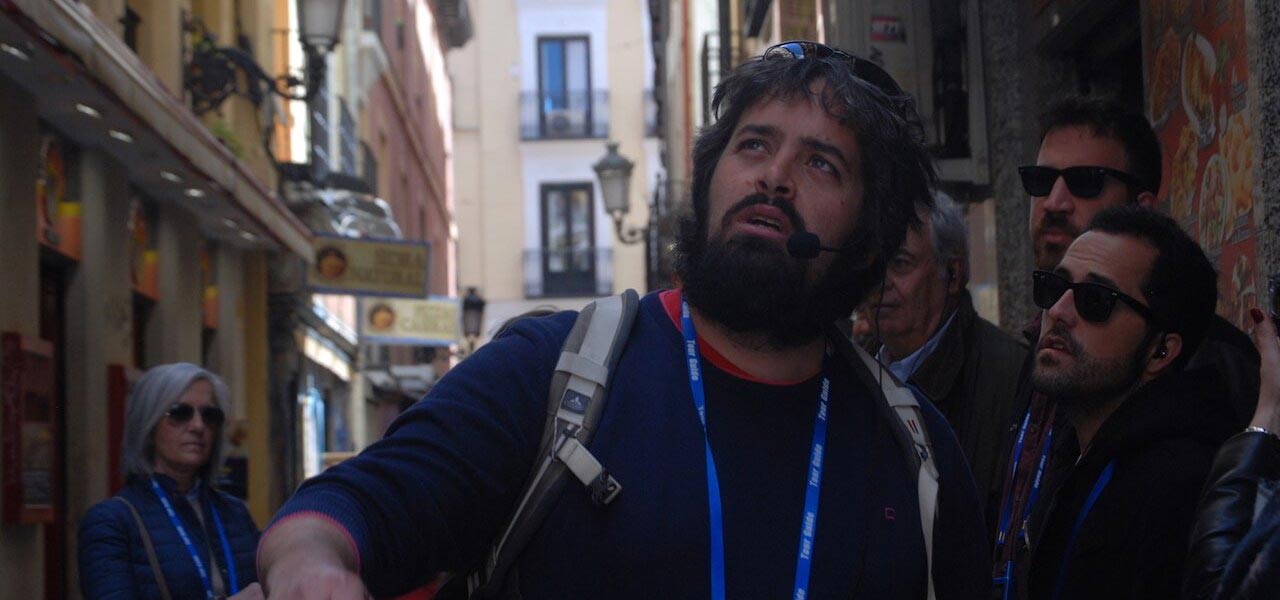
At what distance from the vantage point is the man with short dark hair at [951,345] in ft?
16.9

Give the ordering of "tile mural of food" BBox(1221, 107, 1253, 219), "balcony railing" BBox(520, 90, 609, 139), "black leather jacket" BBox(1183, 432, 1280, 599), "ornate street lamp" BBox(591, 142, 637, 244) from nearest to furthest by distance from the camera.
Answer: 1. "black leather jacket" BBox(1183, 432, 1280, 599)
2. "tile mural of food" BBox(1221, 107, 1253, 219)
3. "ornate street lamp" BBox(591, 142, 637, 244)
4. "balcony railing" BBox(520, 90, 609, 139)

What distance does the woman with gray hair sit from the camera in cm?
611

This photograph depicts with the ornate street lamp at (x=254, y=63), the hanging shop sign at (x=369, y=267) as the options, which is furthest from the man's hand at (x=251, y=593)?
the hanging shop sign at (x=369, y=267)

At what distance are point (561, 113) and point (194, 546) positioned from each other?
41836mm

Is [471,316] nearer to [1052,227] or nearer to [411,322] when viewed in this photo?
[411,322]

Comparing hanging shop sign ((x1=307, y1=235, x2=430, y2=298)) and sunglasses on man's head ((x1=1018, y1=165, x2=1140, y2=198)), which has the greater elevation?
hanging shop sign ((x1=307, y1=235, x2=430, y2=298))

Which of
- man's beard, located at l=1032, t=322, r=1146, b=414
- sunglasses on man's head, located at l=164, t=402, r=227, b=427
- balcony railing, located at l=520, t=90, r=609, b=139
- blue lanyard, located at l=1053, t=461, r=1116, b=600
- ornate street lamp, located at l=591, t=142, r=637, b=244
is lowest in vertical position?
blue lanyard, located at l=1053, t=461, r=1116, b=600

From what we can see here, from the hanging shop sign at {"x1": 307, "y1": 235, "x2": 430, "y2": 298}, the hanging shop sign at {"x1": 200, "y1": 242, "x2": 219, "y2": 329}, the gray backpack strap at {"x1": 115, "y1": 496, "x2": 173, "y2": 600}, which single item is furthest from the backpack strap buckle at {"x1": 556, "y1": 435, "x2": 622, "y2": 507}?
the hanging shop sign at {"x1": 307, "y1": 235, "x2": 430, "y2": 298}

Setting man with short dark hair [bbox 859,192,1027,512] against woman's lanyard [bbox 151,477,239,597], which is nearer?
man with short dark hair [bbox 859,192,1027,512]

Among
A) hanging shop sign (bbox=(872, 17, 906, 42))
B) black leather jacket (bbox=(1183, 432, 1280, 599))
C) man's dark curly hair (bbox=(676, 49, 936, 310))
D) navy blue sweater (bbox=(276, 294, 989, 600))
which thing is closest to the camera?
navy blue sweater (bbox=(276, 294, 989, 600))

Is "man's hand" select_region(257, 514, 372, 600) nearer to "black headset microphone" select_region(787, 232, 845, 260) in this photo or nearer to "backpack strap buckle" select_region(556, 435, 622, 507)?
"backpack strap buckle" select_region(556, 435, 622, 507)

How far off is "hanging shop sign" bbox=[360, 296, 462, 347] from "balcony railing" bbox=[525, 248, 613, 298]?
21.3m

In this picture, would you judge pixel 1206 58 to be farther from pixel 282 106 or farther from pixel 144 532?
pixel 282 106

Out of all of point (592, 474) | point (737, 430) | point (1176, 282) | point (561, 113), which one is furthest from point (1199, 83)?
point (561, 113)
